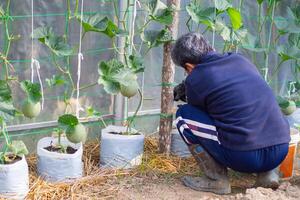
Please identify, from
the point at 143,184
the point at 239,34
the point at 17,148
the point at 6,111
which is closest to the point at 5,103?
the point at 6,111

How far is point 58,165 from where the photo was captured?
11.9 ft

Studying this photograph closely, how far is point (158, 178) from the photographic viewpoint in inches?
153

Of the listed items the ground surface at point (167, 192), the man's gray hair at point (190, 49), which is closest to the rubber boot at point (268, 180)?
the ground surface at point (167, 192)

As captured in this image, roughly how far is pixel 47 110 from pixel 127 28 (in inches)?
29.6

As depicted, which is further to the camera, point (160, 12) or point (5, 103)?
point (160, 12)

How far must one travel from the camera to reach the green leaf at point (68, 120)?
11.7ft

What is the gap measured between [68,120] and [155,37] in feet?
2.55

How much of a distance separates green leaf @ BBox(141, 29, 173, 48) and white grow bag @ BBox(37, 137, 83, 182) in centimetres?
78

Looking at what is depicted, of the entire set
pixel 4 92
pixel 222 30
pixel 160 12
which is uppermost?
pixel 160 12

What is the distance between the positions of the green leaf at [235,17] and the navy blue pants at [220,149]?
0.70 metres

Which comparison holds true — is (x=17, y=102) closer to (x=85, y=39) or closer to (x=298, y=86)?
(x=85, y=39)

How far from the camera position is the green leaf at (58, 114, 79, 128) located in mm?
3553

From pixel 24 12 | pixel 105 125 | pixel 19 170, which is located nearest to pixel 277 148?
pixel 105 125

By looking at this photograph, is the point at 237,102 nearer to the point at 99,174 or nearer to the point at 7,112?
the point at 99,174
